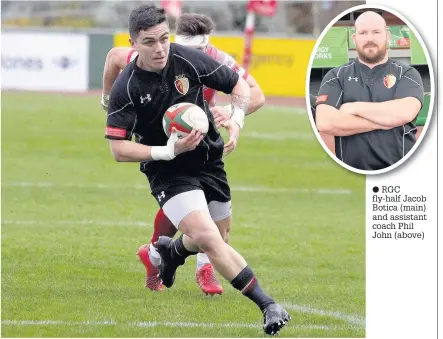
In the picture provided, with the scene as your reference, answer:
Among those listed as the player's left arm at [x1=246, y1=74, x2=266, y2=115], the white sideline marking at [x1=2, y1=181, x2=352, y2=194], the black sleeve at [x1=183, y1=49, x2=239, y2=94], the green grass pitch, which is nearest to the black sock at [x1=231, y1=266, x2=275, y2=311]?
the green grass pitch

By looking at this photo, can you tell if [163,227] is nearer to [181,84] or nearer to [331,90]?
[181,84]

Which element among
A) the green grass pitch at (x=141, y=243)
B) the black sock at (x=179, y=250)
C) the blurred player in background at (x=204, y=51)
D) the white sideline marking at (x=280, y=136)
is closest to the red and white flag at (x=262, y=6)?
the white sideline marking at (x=280, y=136)

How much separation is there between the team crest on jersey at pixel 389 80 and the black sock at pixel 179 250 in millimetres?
2340

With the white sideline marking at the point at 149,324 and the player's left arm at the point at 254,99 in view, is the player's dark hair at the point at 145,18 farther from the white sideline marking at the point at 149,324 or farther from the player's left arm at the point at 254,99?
the white sideline marking at the point at 149,324

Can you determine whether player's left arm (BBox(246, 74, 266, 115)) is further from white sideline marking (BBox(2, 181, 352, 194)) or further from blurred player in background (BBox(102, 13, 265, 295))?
white sideline marking (BBox(2, 181, 352, 194))

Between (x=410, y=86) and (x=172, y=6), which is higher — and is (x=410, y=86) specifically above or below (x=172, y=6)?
below

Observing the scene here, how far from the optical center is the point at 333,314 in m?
8.42

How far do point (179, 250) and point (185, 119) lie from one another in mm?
1623

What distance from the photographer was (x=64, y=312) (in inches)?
326

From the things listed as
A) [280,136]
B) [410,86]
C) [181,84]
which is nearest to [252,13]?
[280,136]

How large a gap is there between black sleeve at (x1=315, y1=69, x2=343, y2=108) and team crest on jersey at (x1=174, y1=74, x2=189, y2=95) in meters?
1.00

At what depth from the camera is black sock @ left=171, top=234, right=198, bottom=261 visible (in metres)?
8.97

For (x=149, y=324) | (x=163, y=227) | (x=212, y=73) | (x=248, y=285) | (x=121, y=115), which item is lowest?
(x=149, y=324)

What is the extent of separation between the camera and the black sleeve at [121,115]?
26.0 ft
